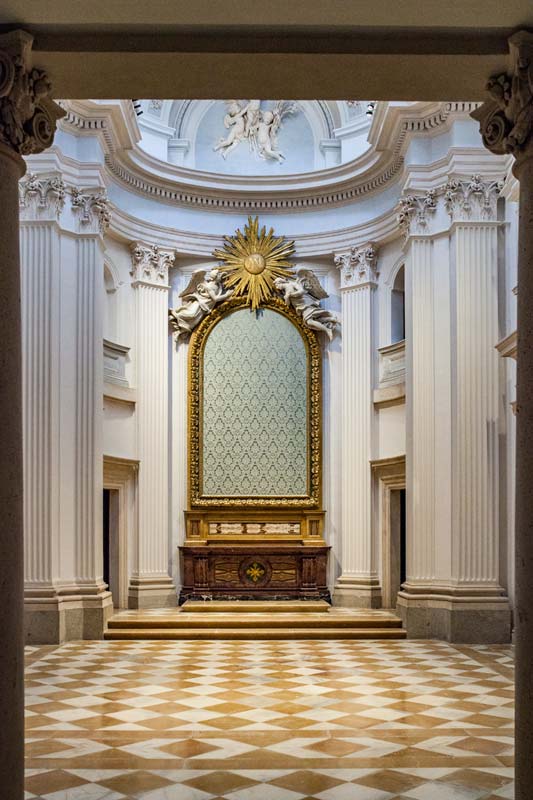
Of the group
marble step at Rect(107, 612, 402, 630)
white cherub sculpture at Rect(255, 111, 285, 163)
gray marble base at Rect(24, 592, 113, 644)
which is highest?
white cherub sculpture at Rect(255, 111, 285, 163)

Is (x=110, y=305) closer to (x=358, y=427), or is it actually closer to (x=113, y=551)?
(x=113, y=551)

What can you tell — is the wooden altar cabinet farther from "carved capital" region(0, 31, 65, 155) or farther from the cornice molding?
"carved capital" region(0, 31, 65, 155)

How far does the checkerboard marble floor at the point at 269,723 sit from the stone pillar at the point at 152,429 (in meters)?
3.86

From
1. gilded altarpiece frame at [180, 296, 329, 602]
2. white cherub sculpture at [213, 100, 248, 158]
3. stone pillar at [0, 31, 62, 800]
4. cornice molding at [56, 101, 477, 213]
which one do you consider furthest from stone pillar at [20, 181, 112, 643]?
stone pillar at [0, 31, 62, 800]

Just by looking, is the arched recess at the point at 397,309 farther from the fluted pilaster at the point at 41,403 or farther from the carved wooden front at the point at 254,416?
the fluted pilaster at the point at 41,403

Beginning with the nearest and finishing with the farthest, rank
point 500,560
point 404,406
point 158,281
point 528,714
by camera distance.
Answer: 1. point 528,714
2. point 500,560
3. point 404,406
4. point 158,281

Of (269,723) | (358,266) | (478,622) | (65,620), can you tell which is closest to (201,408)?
(358,266)

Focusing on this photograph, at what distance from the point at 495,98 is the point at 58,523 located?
10.5 metres

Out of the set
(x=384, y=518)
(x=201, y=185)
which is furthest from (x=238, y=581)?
(x=201, y=185)

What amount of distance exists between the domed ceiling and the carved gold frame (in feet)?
9.21

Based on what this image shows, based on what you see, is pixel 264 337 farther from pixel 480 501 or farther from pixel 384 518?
pixel 480 501

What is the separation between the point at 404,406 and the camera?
1770cm

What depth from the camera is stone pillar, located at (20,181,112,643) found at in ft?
46.6

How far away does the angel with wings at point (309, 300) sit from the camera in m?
19.2
